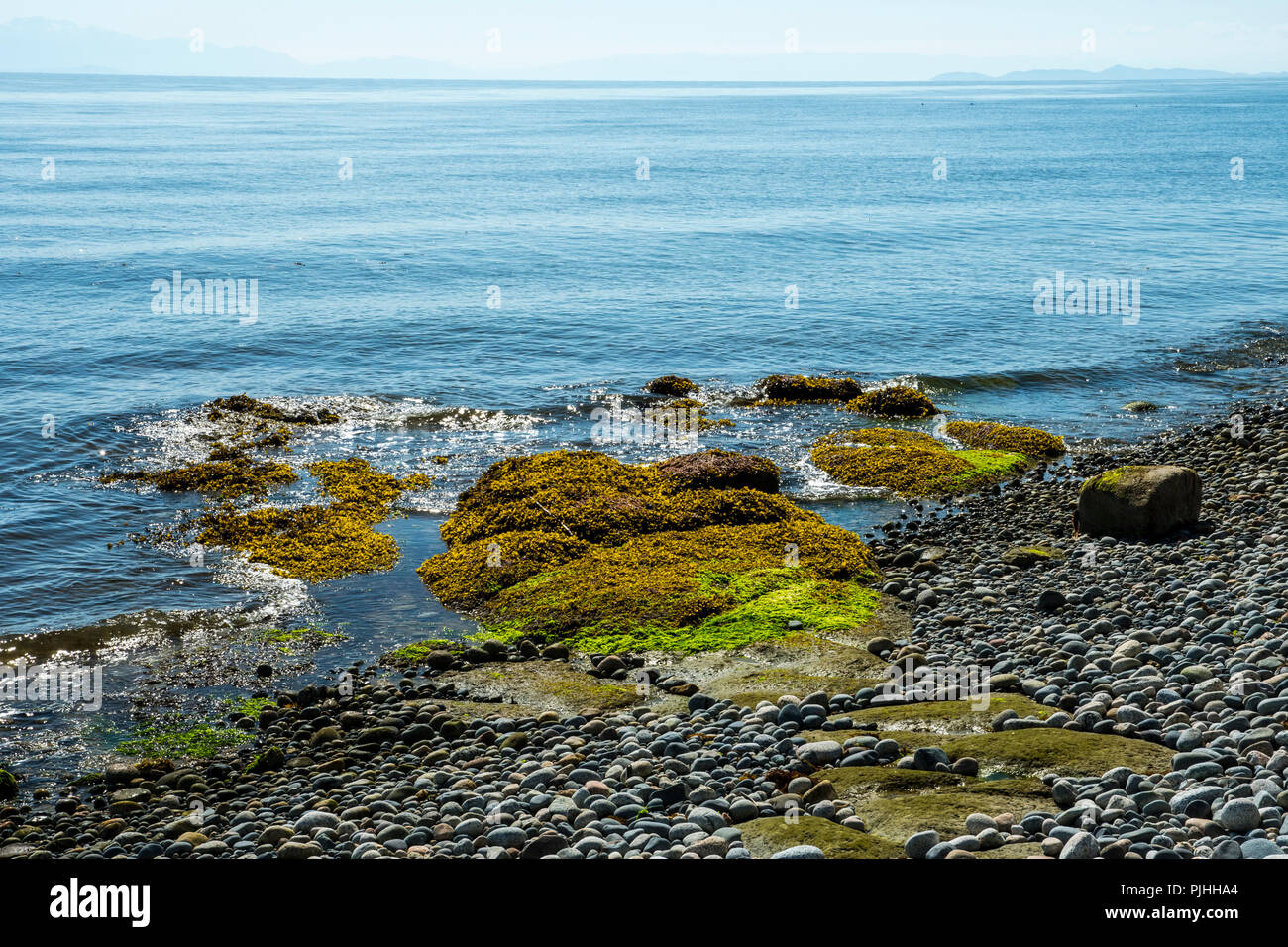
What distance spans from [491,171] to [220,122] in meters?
78.3

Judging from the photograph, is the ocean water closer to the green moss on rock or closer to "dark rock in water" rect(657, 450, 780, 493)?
"dark rock in water" rect(657, 450, 780, 493)

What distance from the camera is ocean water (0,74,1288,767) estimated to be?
17.9 metres

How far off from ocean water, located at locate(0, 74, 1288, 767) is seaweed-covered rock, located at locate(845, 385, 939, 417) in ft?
2.82

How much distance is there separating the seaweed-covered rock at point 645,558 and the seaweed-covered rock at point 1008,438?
6490mm

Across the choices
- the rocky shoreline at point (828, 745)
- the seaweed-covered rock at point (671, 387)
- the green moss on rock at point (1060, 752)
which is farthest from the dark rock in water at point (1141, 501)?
the seaweed-covered rock at point (671, 387)

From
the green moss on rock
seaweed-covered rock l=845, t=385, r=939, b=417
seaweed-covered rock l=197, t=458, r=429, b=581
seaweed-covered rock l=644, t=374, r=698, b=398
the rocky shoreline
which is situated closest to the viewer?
the rocky shoreline

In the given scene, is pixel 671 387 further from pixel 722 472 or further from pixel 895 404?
pixel 722 472

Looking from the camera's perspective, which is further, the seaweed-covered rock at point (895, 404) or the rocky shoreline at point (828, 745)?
the seaweed-covered rock at point (895, 404)

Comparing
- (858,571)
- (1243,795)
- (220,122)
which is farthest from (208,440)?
(220,122)

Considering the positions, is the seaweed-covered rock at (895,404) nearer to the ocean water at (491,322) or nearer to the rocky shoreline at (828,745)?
the ocean water at (491,322)

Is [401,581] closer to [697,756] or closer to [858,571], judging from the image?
[858,571]

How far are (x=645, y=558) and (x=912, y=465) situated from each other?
7809mm

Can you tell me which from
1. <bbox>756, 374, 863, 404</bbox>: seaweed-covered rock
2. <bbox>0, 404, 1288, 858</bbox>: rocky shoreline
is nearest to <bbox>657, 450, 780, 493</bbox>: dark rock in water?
<bbox>0, 404, 1288, 858</bbox>: rocky shoreline

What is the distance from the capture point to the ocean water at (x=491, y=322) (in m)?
17.9
